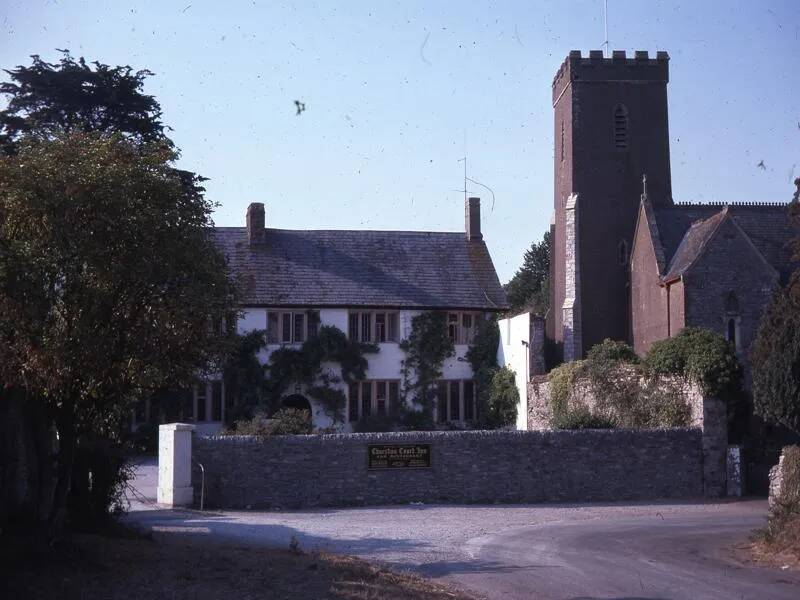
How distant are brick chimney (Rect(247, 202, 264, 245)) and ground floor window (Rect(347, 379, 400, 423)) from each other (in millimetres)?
7400

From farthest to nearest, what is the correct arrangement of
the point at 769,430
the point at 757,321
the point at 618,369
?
the point at 757,321, the point at 618,369, the point at 769,430

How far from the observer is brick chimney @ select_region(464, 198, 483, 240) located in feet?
135

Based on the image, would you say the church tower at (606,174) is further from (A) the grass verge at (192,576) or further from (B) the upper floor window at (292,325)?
(A) the grass verge at (192,576)

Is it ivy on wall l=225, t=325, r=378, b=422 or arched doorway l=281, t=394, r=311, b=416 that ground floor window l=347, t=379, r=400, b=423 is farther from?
arched doorway l=281, t=394, r=311, b=416

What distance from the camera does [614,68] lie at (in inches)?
1694

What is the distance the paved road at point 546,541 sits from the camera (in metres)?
12.9

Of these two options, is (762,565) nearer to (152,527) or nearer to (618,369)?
(152,527)

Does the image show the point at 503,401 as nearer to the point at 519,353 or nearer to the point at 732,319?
the point at 519,353

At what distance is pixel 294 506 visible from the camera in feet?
71.6

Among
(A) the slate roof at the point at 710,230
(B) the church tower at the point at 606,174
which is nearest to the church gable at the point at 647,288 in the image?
(A) the slate roof at the point at 710,230

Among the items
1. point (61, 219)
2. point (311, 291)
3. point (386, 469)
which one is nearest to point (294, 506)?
point (386, 469)

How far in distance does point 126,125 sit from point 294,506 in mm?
17772

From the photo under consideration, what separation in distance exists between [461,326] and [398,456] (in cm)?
1635

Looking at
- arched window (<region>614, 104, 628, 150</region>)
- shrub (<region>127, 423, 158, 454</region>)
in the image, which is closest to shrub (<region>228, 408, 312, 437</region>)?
shrub (<region>127, 423, 158, 454</region>)
